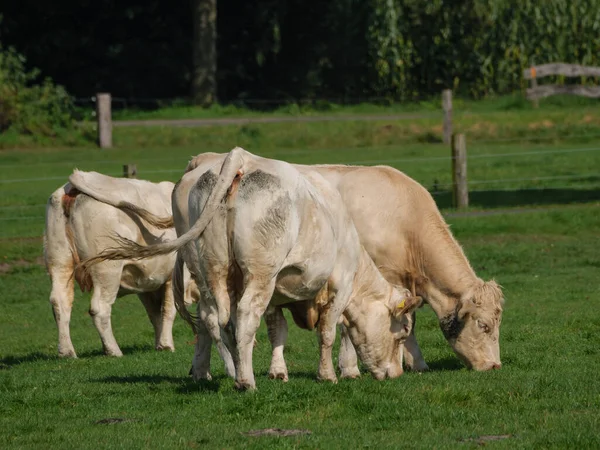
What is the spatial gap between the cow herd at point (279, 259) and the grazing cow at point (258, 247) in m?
0.01

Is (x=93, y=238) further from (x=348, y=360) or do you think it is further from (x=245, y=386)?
(x=245, y=386)

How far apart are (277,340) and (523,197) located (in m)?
15.5

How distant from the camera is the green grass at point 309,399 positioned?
25.2 feet

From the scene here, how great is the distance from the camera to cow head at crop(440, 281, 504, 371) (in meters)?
10.7

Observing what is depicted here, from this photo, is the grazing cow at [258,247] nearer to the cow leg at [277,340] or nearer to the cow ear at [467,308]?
the cow leg at [277,340]

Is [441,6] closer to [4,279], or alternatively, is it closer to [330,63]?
[330,63]

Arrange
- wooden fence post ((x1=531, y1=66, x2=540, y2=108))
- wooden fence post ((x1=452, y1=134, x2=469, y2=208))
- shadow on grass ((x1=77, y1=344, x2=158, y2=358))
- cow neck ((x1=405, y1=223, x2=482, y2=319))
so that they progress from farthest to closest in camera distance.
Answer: wooden fence post ((x1=531, y1=66, x2=540, y2=108))
wooden fence post ((x1=452, y1=134, x2=469, y2=208))
shadow on grass ((x1=77, y1=344, x2=158, y2=358))
cow neck ((x1=405, y1=223, x2=482, y2=319))

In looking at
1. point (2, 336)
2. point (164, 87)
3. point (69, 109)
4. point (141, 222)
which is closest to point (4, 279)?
point (2, 336)

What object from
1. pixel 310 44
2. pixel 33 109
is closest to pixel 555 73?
pixel 310 44

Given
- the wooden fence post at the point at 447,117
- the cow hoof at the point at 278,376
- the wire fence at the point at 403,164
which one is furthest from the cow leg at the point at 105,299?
the wooden fence post at the point at 447,117

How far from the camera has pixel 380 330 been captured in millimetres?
10250

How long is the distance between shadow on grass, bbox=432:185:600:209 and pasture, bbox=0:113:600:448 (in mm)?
47

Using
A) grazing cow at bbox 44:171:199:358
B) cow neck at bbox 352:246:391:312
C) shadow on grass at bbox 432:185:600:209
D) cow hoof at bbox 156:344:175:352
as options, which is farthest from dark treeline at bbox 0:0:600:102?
cow neck at bbox 352:246:391:312

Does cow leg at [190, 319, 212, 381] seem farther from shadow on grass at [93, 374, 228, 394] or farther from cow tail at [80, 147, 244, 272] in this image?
cow tail at [80, 147, 244, 272]
